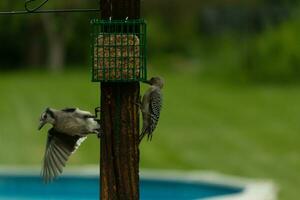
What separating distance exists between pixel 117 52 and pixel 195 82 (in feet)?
74.7

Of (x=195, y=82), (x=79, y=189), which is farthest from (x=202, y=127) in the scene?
(x=195, y=82)

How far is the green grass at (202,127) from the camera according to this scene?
15094 millimetres

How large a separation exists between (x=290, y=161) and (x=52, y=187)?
3.74 metres

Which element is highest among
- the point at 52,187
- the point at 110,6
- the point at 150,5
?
the point at 150,5

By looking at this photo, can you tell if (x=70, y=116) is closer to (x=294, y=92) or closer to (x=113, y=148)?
(x=113, y=148)

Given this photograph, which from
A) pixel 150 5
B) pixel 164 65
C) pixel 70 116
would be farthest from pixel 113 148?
pixel 150 5

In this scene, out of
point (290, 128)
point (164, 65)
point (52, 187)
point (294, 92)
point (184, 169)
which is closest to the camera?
point (52, 187)

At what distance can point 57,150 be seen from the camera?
21.3 ft

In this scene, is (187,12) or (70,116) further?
(187,12)

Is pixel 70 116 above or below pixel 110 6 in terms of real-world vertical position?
below

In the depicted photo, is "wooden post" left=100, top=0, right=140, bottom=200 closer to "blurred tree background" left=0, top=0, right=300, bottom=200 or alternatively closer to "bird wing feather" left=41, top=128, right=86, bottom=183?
"bird wing feather" left=41, top=128, right=86, bottom=183

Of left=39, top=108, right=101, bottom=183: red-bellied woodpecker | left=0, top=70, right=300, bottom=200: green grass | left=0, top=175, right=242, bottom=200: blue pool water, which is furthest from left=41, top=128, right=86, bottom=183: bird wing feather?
left=0, top=70, right=300, bottom=200: green grass

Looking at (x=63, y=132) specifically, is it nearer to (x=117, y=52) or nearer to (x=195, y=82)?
(x=117, y=52)

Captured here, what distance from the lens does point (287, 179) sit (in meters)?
13.6
